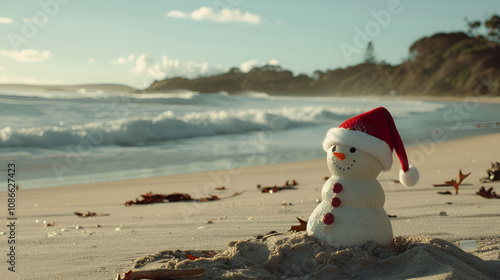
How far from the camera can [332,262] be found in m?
2.83

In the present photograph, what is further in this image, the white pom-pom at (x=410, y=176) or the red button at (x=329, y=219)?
the white pom-pom at (x=410, y=176)

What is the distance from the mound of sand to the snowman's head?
1.45 feet

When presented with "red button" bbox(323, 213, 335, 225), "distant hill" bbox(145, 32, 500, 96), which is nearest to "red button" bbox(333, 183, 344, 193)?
"red button" bbox(323, 213, 335, 225)

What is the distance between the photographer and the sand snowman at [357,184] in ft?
9.78

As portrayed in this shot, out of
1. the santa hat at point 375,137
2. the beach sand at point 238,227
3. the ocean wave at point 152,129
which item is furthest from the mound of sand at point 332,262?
the ocean wave at point 152,129

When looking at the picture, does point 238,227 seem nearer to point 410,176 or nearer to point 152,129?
point 410,176

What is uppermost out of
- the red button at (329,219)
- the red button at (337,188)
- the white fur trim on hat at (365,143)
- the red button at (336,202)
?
the white fur trim on hat at (365,143)

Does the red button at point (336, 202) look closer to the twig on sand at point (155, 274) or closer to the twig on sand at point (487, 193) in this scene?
the twig on sand at point (155, 274)

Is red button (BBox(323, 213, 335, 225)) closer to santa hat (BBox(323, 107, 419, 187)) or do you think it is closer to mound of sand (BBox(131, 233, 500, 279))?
mound of sand (BBox(131, 233, 500, 279))

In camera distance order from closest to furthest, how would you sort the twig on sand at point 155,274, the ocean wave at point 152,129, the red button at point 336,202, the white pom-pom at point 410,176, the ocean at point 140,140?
the twig on sand at point 155,274 → the red button at point 336,202 → the white pom-pom at point 410,176 → the ocean at point 140,140 → the ocean wave at point 152,129

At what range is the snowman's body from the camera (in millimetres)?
2973

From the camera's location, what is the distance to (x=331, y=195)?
3.10 metres

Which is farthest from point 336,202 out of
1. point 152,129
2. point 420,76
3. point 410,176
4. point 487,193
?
point 420,76

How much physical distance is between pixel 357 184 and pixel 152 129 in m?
12.2
